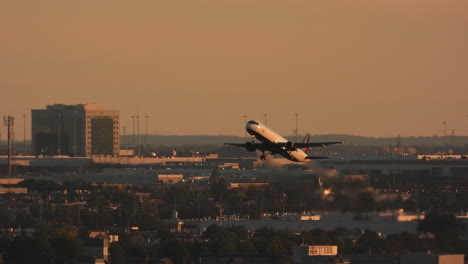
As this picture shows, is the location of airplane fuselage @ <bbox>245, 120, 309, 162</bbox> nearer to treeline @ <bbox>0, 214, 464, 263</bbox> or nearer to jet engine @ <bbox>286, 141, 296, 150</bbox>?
jet engine @ <bbox>286, 141, 296, 150</bbox>

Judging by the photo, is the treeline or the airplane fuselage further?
the treeline

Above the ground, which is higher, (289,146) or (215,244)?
(289,146)

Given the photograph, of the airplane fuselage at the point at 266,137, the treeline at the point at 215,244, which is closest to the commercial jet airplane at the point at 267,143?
the airplane fuselage at the point at 266,137

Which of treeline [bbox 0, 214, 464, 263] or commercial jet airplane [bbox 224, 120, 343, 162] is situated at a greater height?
commercial jet airplane [bbox 224, 120, 343, 162]

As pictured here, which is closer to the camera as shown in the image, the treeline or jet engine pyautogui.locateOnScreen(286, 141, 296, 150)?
jet engine pyautogui.locateOnScreen(286, 141, 296, 150)

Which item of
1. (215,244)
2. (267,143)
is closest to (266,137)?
(267,143)

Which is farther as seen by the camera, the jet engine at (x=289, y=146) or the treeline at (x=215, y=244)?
the treeline at (x=215, y=244)

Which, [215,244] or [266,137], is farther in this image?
[215,244]

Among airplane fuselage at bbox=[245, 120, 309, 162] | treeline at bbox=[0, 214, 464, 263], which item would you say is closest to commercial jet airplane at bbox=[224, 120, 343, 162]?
airplane fuselage at bbox=[245, 120, 309, 162]

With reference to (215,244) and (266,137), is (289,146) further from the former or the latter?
(215,244)

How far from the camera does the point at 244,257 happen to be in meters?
166

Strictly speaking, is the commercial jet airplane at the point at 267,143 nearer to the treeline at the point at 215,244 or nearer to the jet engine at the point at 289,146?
→ the jet engine at the point at 289,146

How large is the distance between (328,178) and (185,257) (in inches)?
1311

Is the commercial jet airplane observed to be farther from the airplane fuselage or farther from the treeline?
the treeline
